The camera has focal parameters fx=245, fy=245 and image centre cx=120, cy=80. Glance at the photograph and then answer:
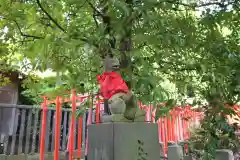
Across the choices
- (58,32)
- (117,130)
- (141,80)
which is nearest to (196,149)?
(117,130)

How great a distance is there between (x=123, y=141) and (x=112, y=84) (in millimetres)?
610

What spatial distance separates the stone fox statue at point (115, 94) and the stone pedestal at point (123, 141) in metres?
0.12

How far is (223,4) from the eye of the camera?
2830mm

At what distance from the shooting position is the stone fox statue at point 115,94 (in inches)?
103

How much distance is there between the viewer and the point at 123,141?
2523 mm

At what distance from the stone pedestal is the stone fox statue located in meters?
0.12

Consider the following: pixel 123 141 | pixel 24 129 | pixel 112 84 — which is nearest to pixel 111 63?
pixel 112 84

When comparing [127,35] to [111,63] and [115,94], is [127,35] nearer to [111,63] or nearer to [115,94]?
[111,63]

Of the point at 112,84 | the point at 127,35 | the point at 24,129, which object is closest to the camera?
the point at 127,35

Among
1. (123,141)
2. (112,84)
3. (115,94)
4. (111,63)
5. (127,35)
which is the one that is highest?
(127,35)

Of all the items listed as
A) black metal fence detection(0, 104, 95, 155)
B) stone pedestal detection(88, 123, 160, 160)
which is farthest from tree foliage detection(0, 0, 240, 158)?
black metal fence detection(0, 104, 95, 155)

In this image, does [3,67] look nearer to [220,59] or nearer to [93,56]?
[93,56]

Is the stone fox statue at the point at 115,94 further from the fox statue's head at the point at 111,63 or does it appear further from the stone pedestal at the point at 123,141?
the stone pedestal at the point at 123,141

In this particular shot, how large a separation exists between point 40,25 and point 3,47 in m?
0.61
